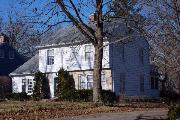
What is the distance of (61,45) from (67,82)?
459 centimetres

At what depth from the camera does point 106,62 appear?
36.4m

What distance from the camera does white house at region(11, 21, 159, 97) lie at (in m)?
36.8

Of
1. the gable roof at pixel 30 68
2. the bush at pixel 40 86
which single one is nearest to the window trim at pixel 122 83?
the bush at pixel 40 86

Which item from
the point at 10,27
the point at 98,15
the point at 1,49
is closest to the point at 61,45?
the point at 98,15

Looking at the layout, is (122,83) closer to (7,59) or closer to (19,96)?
(19,96)

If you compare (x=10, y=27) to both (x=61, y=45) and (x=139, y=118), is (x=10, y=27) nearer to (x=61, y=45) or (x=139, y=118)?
(x=61, y=45)

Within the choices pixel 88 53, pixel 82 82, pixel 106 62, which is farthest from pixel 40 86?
pixel 106 62

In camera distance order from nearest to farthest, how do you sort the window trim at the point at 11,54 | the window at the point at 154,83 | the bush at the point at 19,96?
the bush at the point at 19,96 → the window at the point at 154,83 → the window trim at the point at 11,54

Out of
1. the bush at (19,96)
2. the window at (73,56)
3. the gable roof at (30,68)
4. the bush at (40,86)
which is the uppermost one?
the window at (73,56)

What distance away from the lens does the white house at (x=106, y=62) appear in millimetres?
36750

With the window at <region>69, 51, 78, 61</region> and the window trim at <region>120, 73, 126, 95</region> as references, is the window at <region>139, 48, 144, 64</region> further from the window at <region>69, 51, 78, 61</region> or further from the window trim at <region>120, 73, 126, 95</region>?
the window at <region>69, 51, 78, 61</region>

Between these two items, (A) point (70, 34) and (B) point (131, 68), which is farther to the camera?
(A) point (70, 34)

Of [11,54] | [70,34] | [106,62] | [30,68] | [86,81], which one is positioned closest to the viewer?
[106,62]

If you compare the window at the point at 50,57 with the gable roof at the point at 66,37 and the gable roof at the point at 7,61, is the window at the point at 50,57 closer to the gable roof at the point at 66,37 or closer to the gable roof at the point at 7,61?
the gable roof at the point at 66,37
